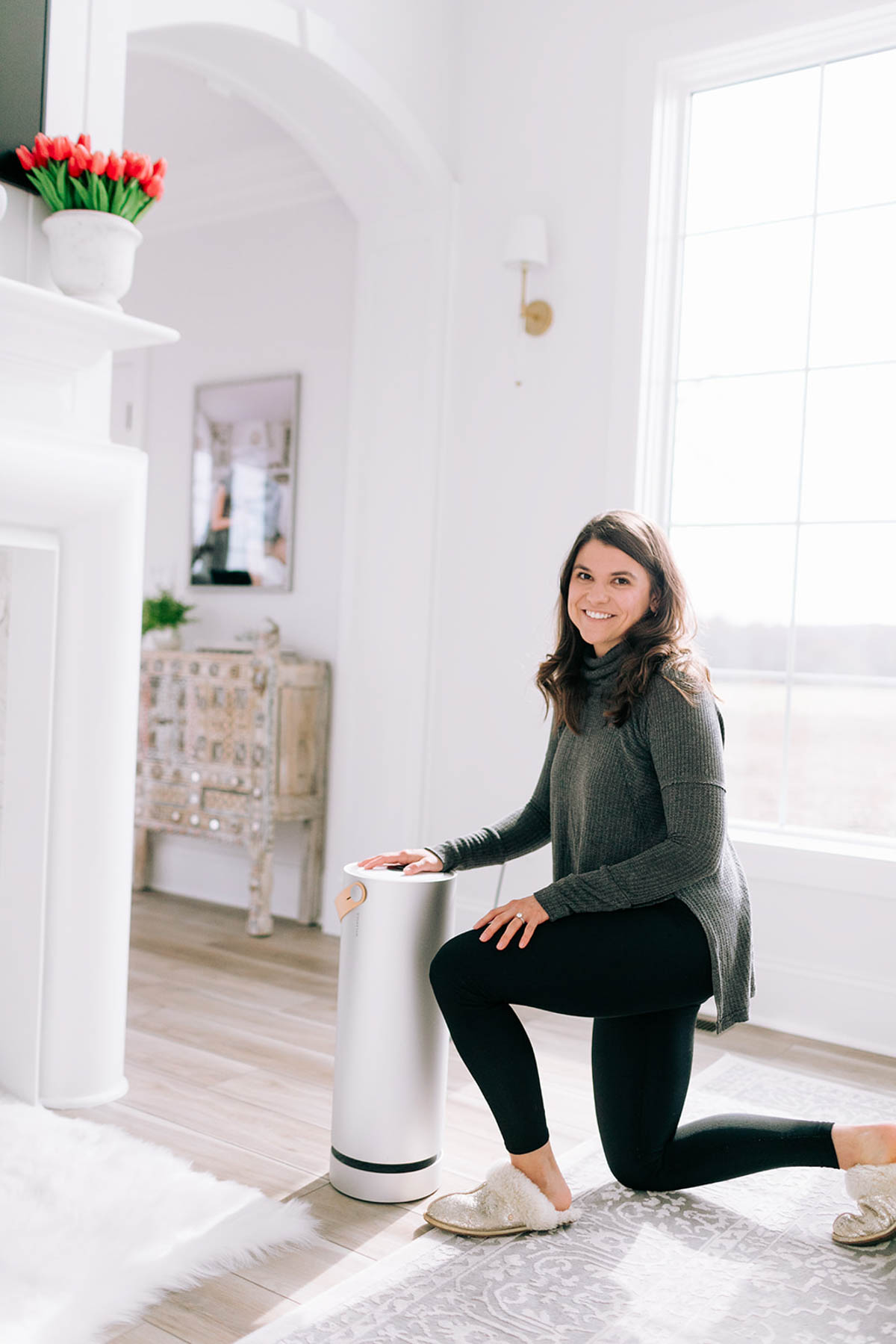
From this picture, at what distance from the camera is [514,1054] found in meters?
1.84

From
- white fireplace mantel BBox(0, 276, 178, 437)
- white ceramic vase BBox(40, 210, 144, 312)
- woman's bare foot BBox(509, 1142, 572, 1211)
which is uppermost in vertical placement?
white ceramic vase BBox(40, 210, 144, 312)

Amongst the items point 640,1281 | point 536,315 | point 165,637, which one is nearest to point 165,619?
point 165,637

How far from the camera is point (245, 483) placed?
4484 mm

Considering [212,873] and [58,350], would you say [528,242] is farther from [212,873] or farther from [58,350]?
[212,873]

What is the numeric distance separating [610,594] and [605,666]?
0.42 ft

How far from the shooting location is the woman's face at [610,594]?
76.4 inches

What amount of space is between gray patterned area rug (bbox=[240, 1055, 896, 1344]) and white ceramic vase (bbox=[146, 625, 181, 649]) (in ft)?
9.27

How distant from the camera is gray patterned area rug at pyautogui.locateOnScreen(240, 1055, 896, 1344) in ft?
5.24

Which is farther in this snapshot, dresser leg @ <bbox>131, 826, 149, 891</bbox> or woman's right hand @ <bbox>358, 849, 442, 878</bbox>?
dresser leg @ <bbox>131, 826, 149, 891</bbox>

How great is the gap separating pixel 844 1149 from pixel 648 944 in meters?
0.50

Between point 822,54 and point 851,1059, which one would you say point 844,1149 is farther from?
point 822,54

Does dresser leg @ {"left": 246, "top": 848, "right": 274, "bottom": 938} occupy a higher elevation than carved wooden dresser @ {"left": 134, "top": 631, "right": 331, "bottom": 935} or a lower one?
lower

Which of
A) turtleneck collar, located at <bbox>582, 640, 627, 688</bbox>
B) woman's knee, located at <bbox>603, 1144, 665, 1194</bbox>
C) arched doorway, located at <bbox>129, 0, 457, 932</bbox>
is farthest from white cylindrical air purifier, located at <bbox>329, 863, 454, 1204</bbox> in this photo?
arched doorway, located at <bbox>129, 0, 457, 932</bbox>

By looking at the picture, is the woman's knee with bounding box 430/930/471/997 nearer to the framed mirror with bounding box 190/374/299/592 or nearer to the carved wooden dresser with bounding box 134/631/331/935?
the carved wooden dresser with bounding box 134/631/331/935
